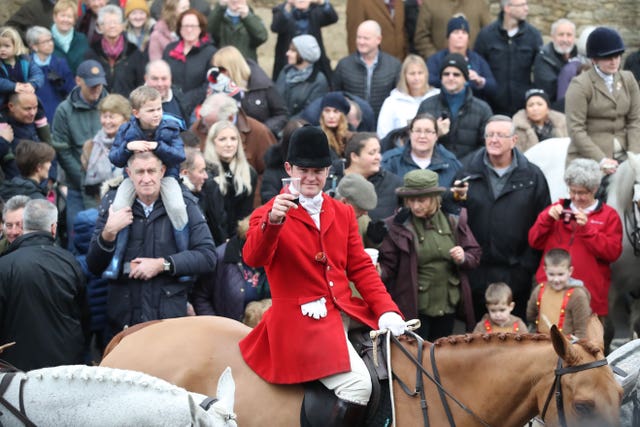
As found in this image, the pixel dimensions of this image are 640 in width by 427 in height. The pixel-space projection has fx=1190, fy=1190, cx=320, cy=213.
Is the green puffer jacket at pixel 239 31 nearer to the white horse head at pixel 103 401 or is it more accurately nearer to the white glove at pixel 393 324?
the white glove at pixel 393 324

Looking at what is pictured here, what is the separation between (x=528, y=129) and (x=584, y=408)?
21.4 ft

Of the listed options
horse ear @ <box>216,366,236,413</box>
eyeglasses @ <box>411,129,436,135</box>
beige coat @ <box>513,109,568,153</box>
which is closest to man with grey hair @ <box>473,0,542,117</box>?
beige coat @ <box>513,109,568,153</box>

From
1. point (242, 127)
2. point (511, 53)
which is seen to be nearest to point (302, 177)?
point (242, 127)

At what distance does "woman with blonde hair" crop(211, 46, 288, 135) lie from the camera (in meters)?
12.0

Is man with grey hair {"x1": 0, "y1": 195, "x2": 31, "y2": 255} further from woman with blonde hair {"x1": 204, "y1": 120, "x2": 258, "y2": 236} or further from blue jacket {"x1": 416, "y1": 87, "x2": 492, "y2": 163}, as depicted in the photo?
blue jacket {"x1": 416, "y1": 87, "x2": 492, "y2": 163}

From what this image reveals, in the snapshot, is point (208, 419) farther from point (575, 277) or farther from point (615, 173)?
point (615, 173)

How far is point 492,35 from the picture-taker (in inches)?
531

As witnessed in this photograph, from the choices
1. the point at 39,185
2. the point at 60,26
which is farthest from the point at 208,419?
the point at 60,26

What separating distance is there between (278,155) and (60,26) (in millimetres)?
4176

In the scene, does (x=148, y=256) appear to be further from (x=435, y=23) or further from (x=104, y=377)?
(x=435, y=23)

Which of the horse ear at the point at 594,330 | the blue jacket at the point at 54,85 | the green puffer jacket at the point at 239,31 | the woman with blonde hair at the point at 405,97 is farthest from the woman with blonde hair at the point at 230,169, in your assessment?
the green puffer jacket at the point at 239,31

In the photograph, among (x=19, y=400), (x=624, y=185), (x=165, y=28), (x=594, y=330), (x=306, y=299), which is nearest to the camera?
(x=19, y=400)

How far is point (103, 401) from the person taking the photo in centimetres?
508

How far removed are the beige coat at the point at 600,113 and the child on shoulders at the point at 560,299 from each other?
5.01 ft
